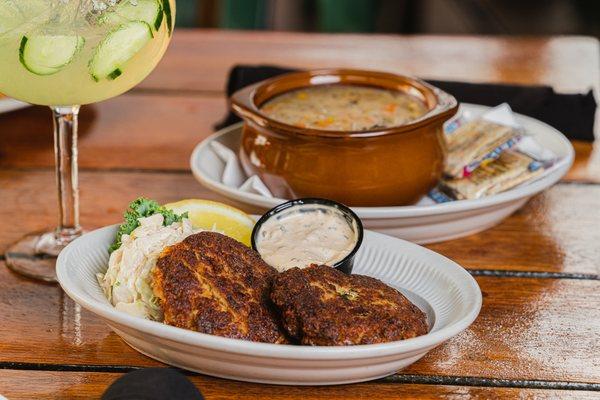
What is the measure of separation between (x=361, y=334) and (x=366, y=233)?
0.37 metres

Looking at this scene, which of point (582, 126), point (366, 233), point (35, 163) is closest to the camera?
point (366, 233)

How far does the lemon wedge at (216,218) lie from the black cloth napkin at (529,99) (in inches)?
29.0

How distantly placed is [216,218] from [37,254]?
1.14ft

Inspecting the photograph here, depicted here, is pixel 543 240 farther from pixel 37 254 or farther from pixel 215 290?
pixel 37 254

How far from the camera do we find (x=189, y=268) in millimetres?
1250

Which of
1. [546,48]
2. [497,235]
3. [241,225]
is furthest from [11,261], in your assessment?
[546,48]

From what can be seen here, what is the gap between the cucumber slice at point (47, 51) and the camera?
1390mm

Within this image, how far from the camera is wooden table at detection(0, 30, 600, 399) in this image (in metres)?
1.27

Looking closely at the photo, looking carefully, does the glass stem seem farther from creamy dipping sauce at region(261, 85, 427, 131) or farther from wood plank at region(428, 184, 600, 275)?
wood plank at region(428, 184, 600, 275)

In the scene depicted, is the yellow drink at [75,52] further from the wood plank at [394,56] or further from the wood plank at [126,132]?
the wood plank at [394,56]

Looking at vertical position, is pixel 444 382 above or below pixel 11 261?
above

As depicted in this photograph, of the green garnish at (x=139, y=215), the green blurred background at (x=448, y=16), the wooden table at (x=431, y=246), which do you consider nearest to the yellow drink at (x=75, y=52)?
the green garnish at (x=139, y=215)

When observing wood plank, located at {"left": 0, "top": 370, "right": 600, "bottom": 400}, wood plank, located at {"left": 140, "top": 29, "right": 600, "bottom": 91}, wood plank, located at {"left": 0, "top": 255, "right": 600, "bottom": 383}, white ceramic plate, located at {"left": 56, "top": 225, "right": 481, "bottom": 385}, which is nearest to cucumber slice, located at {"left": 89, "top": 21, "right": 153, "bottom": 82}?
white ceramic plate, located at {"left": 56, "top": 225, "right": 481, "bottom": 385}

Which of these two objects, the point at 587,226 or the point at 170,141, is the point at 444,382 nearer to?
the point at 587,226
